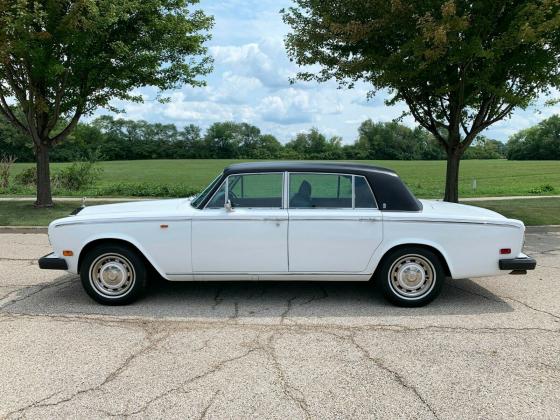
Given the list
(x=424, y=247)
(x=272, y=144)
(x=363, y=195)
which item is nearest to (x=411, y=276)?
(x=424, y=247)

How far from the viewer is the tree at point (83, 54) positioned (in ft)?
35.9

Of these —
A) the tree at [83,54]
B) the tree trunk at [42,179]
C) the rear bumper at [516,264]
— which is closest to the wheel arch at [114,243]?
the rear bumper at [516,264]

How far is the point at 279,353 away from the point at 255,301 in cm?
144

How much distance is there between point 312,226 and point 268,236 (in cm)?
46

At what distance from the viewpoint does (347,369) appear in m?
3.57

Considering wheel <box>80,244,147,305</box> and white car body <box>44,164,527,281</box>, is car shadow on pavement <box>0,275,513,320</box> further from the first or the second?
white car body <box>44,164,527,281</box>

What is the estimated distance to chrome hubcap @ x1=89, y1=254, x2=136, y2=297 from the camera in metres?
5.06

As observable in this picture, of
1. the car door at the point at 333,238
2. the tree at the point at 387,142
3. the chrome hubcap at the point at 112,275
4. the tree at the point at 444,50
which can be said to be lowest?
the chrome hubcap at the point at 112,275

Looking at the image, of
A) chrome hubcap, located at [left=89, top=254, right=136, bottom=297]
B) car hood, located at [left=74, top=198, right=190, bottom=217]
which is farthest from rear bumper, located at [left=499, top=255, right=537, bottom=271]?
chrome hubcap, located at [left=89, top=254, right=136, bottom=297]

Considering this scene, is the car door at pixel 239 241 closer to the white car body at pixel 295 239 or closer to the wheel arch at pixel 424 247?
the white car body at pixel 295 239

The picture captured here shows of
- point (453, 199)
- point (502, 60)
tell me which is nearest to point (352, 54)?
point (502, 60)

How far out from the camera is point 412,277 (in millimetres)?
5020

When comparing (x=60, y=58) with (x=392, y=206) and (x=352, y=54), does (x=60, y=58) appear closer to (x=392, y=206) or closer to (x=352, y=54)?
(x=352, y=54)

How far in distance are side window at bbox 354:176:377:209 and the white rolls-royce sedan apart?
0.04 feet
